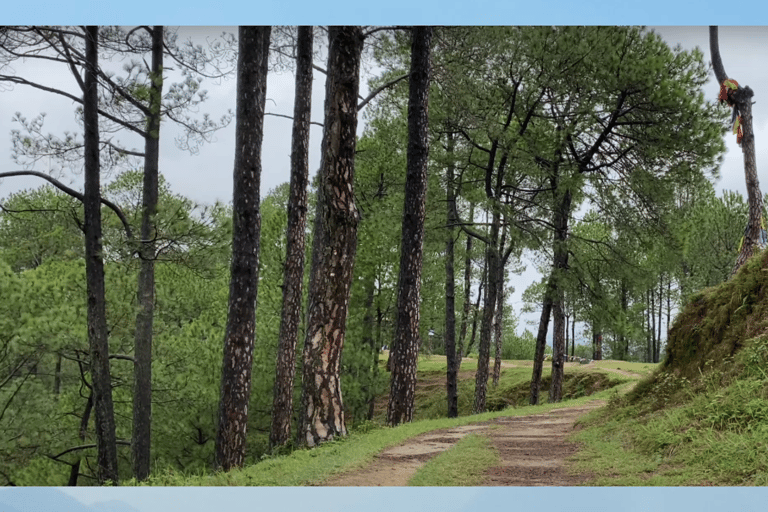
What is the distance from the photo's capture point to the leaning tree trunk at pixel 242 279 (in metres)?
5.70

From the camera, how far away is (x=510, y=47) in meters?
10.4

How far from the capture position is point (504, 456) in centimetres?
479

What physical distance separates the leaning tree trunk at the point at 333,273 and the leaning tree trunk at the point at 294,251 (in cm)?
286

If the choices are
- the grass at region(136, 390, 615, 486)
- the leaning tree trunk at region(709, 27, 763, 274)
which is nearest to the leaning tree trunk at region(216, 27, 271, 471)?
the grass at region(136, 390, 615, 486)

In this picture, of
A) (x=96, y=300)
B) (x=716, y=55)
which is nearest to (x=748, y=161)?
(x=716, y=55)

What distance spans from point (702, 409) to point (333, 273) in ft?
9.87

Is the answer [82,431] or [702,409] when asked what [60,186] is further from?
[702,409]

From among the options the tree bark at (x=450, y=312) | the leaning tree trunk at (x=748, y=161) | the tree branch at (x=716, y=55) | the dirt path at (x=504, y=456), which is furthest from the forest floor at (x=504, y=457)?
the tree bark at (x=450, y=312)

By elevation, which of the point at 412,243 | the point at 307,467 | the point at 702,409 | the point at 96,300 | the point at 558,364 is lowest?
the point at 307,467

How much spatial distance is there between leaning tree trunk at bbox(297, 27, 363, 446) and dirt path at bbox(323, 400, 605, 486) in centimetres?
81

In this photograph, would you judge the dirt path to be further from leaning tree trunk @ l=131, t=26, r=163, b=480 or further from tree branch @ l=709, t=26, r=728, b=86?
tree branch @ l=709, t=26, r=728, b=86

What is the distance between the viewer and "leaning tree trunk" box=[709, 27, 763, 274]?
263 inches

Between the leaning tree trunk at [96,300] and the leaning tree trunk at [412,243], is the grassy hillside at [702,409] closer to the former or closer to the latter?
the leaning tree trunk at [412,243]
